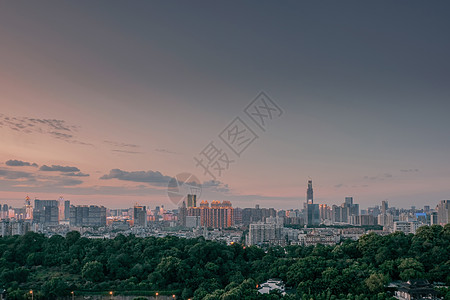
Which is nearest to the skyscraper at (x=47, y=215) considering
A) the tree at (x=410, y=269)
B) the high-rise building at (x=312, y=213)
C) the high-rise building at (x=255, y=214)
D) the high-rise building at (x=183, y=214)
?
the high-rise building at (x=183, y=214)

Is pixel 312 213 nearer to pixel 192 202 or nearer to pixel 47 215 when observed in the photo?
pixel 192 202

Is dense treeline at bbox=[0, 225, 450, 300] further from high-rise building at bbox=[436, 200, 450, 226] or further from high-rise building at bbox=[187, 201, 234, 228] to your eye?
high-rise building at bbox=[187, 201, 234, 228]

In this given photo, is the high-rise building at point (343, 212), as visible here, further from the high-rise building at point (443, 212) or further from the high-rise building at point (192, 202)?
the high-rise building at point (192, 202)

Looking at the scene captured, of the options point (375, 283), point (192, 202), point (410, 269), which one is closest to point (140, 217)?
point (192, 202)

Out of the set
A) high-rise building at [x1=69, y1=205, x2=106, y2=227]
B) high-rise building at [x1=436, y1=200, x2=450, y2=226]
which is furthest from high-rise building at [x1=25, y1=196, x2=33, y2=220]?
high-rise building at [x1=436, y1=200, x2=450, y2=226]

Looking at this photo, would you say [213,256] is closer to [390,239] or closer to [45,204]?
[390,239]
